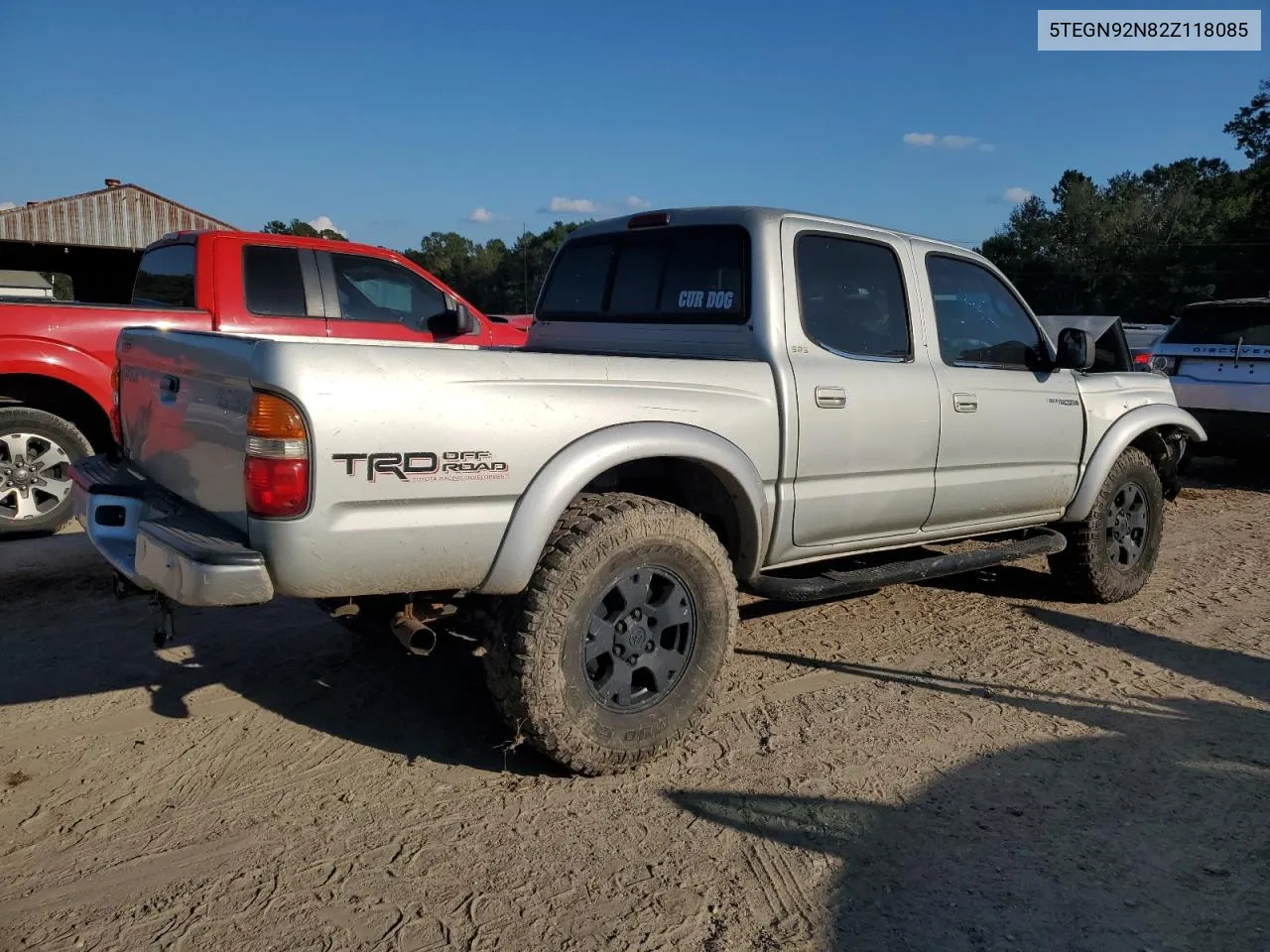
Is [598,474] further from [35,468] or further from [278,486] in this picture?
[35,468]

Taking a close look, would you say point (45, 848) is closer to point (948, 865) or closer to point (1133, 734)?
point (948, 865)

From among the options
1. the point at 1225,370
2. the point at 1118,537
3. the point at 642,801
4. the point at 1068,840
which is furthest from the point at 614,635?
the point at 1225,370

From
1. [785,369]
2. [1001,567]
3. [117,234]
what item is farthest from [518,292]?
[785,369]

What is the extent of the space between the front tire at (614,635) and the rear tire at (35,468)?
14.5 ft

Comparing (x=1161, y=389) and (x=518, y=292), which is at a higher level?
(x=518, y=292)

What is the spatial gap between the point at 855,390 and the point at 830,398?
17cm

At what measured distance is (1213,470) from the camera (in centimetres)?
1129

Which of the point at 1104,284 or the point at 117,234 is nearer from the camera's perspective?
the point at 117,234

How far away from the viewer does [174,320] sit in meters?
6.08

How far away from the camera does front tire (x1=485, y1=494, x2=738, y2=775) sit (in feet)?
10.0

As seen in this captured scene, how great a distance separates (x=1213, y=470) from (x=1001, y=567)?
21.2 feet

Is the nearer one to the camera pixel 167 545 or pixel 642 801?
pixel 167 545

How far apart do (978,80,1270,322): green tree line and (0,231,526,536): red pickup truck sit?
30.5m

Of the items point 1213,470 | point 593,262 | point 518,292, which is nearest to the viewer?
point 593,262
